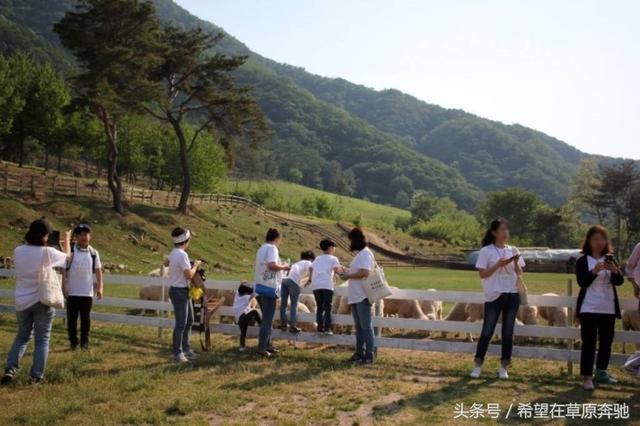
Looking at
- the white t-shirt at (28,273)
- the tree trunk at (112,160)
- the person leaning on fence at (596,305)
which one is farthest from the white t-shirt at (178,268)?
Answer: the tree trunk at (112,160)

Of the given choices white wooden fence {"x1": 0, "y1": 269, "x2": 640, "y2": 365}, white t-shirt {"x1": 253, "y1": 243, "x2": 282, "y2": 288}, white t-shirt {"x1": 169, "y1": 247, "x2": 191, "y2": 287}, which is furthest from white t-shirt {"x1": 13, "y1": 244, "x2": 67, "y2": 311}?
white wooden fence {"x1": 0, "y1": 269, "x2": 640, "y2": 365}

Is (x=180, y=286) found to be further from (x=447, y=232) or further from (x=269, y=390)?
(x=447, y=232)

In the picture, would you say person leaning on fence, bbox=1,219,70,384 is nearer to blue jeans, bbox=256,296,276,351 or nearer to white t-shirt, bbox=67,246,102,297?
white t-shirt, bbox=67,246,102,297

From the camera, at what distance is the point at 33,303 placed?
7.53 metres

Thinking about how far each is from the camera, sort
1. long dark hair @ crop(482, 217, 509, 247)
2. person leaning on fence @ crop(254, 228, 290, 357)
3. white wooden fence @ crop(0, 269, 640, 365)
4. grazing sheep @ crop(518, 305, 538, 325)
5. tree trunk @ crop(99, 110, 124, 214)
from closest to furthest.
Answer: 1. long dark hair @ crop(482, 217, 509, 247)
2. white wooden fence @ crop(0, 269, 640, 365)
3. person leaning on fence @ crop(254, 228, 290, 357)
4. grazing sheep @ crop(518, 305, 538, 325)
5. tree trunk @ crop(99, 110, 124, 214)

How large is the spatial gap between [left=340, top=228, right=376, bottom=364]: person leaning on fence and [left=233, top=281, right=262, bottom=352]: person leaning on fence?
1.92 m

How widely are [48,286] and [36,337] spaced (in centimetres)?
67

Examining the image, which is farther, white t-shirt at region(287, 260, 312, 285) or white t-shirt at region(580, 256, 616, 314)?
white t-shirt at region(287, 260, 312, 285)

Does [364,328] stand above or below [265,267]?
below

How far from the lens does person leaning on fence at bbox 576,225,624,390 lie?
7578 millimetres

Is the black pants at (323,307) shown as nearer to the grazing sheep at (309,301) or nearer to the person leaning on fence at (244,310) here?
the person leaning on fence at (244,310)

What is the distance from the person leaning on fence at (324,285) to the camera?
9.88 m

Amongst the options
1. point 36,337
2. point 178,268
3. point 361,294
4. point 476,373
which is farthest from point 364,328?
point 36,337

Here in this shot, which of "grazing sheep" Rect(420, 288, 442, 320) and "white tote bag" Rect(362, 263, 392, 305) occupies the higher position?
"white tote bag" Rect(362, 263, 392, 305)
